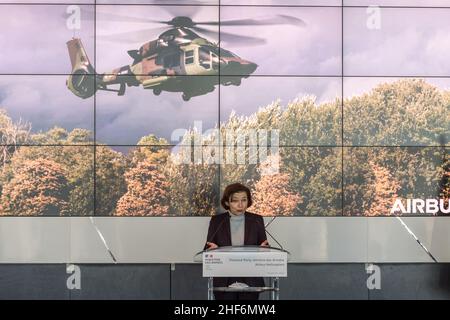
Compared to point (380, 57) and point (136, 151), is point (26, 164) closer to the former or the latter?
point (136, 151)

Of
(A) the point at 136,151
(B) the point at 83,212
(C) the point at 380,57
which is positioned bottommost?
(B) the point at 83,212

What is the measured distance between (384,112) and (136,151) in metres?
2.44

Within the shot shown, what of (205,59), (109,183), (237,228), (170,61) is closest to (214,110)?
(205,59)

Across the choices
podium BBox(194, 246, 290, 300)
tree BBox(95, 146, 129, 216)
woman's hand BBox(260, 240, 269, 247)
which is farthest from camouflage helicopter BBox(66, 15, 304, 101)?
podium BBox(194, 246, 290, 300)

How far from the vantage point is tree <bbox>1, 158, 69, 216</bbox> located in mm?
8062

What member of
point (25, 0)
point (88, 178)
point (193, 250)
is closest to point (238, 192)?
point (193, 250)

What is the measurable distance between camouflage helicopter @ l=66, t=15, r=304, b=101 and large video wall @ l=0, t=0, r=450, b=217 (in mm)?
12

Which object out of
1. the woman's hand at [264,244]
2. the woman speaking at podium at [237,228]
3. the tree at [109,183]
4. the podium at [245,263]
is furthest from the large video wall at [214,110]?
the podium at [245,263]

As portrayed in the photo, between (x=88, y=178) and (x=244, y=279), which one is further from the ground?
(x=88, y=178)

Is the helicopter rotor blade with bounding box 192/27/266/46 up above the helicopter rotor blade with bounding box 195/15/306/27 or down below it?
below

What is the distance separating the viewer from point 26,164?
8.08 metres

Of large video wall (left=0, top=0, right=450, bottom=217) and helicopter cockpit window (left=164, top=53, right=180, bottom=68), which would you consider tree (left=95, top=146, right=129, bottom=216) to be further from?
helicopter cockpit window (left=164, top=53, right=180, bottom=68)

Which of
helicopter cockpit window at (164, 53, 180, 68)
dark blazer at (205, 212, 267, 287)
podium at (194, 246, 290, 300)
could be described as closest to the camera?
podium at (194, 246, 290, 300)

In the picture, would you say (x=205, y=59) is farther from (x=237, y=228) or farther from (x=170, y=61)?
(x=237, y=228)
